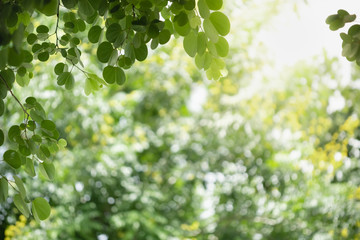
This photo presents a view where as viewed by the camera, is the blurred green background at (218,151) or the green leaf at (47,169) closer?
the green leaf at (47,169)

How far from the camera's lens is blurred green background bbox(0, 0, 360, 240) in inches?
134

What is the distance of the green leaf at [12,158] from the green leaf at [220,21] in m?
0.33

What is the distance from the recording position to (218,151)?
4852 millimetres

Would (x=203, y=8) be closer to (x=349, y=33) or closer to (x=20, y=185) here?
(x=349, y=33)

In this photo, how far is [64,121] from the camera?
11.9 feet

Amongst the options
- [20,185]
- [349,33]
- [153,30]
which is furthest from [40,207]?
[349,33]

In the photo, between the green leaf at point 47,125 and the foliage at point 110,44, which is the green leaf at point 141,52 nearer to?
the foliage at point 110,44

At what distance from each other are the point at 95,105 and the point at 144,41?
10.1ft

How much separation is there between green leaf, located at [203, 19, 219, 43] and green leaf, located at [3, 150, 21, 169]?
319 mm

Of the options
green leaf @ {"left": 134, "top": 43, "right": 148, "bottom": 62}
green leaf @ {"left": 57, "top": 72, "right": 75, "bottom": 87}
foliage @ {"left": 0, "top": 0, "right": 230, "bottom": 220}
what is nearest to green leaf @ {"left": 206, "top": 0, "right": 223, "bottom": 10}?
foliage @ {"left": 0, "top": 0, "right": 230, "bottom": 220}

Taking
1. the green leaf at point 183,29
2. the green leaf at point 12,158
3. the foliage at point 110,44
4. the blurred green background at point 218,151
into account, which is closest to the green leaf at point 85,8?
the foliage at point 110,44

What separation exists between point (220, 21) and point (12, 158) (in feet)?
1.14

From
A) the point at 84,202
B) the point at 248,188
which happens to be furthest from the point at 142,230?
the point at 248,188

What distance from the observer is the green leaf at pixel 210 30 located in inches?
23.1
